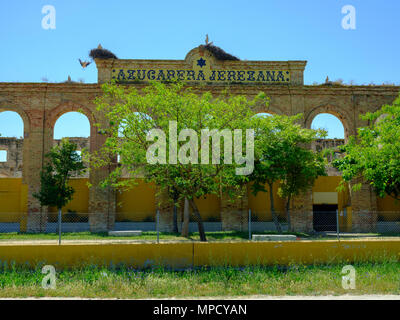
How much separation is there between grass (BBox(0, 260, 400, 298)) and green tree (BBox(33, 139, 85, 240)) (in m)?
11.9

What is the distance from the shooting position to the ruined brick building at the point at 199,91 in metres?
22.8

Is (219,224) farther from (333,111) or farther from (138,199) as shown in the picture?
(333,111)

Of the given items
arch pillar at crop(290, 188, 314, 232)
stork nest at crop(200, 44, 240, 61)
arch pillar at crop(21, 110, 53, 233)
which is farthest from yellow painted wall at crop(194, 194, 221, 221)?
arch pillar at crop(21, 110, 53, 233)

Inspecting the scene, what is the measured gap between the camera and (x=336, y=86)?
2453cm

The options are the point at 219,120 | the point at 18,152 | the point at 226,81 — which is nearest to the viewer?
the point at 219,120

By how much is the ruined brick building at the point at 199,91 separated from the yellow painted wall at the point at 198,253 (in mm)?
12107

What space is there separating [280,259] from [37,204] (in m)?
16.8

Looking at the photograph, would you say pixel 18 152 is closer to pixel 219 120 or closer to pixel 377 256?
pixel 219 120

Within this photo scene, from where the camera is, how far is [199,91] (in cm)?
2362

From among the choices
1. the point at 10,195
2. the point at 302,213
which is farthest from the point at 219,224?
the point at 10,195

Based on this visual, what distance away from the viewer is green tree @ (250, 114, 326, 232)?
19.3m

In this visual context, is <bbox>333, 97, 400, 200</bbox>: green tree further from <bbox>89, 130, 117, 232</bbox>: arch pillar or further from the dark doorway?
<bbox>89, 130, 117, 232</bbox>: arch pillar
